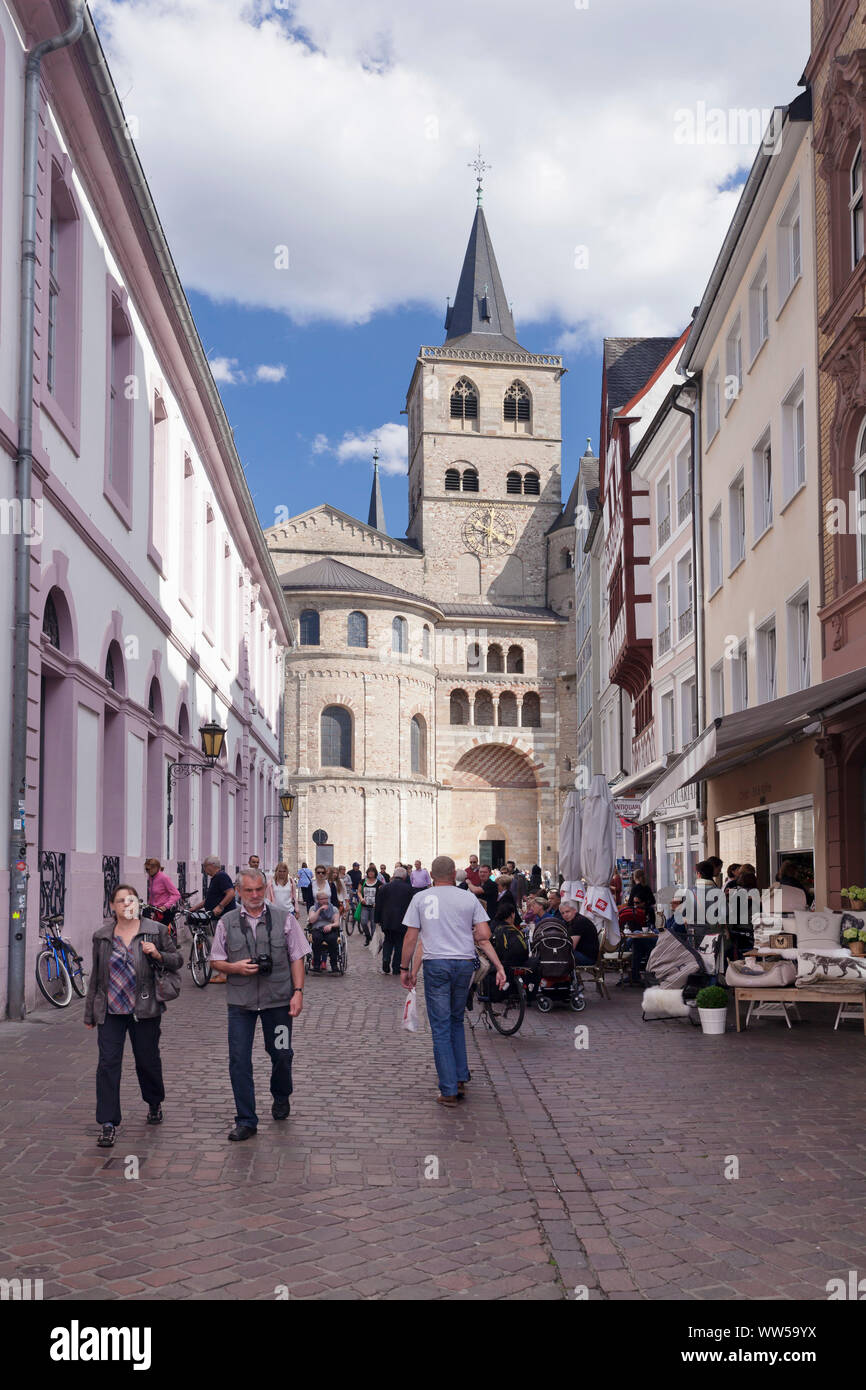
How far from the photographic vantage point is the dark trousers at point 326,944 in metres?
19.8

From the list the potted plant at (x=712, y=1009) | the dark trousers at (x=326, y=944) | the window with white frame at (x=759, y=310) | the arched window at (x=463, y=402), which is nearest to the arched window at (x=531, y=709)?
the arched window at (x=463, y=402)

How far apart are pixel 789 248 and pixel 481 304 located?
61936 mm

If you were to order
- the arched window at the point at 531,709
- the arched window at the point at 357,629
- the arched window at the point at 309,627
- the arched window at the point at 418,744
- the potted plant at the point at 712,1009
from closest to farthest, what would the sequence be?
1. the potted plant at the point at 712,1009
2. the arched window at the point at 309,627
3. the arched window at the point at 357,629
4. the arched window at the point at 418,744
5. the arched window at the point at 531,709

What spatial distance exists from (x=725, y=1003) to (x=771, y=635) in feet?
30.5

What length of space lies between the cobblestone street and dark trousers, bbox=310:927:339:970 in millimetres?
8646

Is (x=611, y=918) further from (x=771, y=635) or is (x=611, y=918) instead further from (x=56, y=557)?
(x=56, y=557)

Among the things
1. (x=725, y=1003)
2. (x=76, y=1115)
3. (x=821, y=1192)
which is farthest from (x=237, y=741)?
(x=821, y=1192)

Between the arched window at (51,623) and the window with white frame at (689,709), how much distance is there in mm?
14450

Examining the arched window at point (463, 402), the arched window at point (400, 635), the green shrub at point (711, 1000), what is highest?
the arched window at point (463, 402)

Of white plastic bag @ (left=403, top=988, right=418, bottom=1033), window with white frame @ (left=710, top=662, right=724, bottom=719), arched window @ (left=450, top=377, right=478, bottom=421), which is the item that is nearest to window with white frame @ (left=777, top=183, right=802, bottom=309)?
window with white frame @ (left=710, top=662, right=724, bottom=719)

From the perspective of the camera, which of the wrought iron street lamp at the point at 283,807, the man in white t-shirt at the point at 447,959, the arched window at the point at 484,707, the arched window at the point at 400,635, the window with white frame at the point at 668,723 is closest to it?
the man in white t-shirt at the point at 447,959

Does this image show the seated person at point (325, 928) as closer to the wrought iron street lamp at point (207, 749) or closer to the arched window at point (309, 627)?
the wrought iron street lamp at point (207, 749)

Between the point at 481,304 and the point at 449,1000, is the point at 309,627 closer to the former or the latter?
the point at 481,304

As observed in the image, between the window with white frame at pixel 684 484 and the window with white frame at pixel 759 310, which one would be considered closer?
the window with white frame at pixel 759 310
